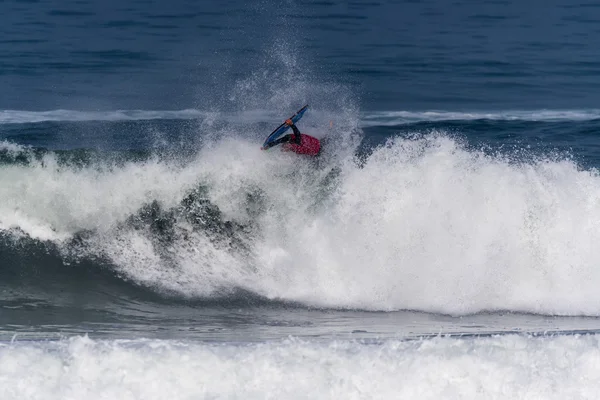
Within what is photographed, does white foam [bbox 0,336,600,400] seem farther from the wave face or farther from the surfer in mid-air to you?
the surfer in mid-air

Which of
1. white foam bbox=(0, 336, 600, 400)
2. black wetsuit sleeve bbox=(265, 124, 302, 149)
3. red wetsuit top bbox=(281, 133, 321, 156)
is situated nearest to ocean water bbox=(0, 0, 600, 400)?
Answer: white foam bbox=(0, 336, 600, 400)

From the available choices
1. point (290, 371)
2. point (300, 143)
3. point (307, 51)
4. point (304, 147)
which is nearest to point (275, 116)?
point (304, 147)

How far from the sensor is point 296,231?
11094 millimetres

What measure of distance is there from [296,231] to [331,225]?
546 mm

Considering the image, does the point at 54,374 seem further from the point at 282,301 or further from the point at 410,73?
the point at 410,73

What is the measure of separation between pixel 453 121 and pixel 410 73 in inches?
229

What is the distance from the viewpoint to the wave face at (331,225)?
10.1 m

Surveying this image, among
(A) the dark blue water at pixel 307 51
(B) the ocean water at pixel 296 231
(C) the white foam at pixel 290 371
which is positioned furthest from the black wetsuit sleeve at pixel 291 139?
(A) the dark blue water at pixel 307 51

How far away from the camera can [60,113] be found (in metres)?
20.7

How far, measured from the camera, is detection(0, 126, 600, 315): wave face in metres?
10.1

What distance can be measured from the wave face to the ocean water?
31 millimetres

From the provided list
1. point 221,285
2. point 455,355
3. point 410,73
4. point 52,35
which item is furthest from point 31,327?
point 52,35

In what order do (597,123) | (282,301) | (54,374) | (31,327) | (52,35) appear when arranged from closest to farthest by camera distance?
1. (54,374)
2. (31,327)
3. (282,301)
4. (597,123)
5. (52,35)

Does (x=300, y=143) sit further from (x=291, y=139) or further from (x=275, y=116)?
(x=275, y=116)
